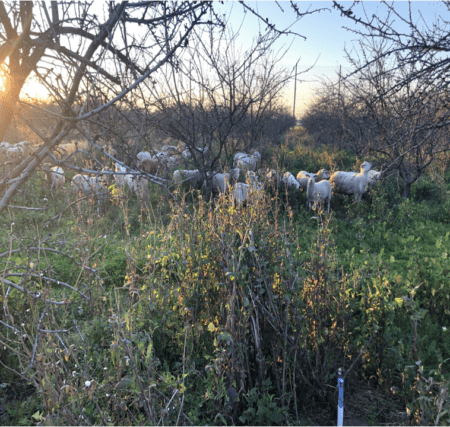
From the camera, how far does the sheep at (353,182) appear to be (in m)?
8.50

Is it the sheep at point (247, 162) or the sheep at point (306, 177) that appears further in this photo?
the sheep at point (306, 177)

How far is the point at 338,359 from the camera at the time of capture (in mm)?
3000

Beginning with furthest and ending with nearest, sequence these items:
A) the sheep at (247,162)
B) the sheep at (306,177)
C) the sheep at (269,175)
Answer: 1. the sheep at (306,177)
2. the sheep at (247,162)
3. the sheep at (269,175)

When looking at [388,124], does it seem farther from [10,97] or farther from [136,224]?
[10,97]

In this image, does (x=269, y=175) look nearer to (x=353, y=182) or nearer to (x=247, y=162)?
(x=247, y=162)

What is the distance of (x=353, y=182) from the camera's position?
859 centimetres

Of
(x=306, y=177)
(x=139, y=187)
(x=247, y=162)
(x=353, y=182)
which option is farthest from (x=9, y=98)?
(x=306, y=177)

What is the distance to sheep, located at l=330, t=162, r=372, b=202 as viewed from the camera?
8500 millimetres

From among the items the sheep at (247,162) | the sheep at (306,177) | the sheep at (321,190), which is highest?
the sheep at (247,162)

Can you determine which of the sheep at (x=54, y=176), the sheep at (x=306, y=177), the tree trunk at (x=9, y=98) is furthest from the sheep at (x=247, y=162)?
the tree trunk at (x=9, y=98)

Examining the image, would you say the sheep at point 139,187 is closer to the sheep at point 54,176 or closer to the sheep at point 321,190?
the sheep at point 54,176

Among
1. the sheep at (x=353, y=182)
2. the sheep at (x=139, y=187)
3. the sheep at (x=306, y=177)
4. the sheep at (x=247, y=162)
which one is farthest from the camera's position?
the sheep at (x=306, y=177)

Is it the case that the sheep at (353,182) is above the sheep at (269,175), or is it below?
below

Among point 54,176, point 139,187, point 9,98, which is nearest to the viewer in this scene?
point 9,98
